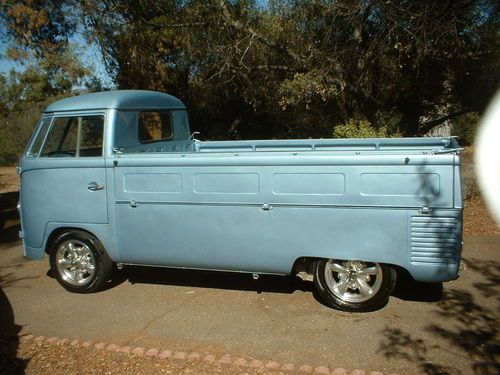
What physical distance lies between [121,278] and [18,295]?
1.23m

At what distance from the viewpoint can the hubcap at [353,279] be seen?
16.6ft

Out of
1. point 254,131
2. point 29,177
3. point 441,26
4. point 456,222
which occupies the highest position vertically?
point 441,26

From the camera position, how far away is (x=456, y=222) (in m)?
4.50

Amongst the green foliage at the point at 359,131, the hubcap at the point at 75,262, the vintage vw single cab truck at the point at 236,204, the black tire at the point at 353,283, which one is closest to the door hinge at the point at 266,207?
the vintage vw single cab truck at the point at 236,204

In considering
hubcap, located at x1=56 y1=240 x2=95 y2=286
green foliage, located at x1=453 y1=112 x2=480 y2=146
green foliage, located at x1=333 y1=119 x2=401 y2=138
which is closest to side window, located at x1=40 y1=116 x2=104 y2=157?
hubcap, located at x1=56 y1=240 x2=95 y2=286

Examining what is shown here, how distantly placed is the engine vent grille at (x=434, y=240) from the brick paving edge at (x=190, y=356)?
1.19 meters

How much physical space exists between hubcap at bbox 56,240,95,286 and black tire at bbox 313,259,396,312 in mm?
2689

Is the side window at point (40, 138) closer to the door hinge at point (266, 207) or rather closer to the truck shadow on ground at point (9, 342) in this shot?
the truck shadow on ground at point (9, 342)

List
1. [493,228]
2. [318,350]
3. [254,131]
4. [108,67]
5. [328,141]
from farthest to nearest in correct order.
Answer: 1. [254,131]
2. [108,67]
3. [493,228]
4. [328,141]
5. [318,350]

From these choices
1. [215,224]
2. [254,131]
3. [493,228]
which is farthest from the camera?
[254,131]

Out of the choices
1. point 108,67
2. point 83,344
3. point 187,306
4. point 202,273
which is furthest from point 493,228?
point 108,67

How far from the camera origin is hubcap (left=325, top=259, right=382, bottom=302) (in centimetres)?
506

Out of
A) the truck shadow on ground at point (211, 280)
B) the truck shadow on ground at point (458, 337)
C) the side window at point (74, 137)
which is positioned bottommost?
the truck shadow on ground at point (458, 337)

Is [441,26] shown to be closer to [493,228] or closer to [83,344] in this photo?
[493,228]
